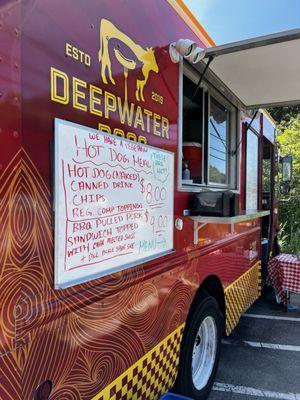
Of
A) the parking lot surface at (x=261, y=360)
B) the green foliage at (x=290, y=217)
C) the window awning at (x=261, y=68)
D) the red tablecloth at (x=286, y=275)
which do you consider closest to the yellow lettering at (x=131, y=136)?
the window awning at (x=261, y=68)

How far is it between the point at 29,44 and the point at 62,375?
1.17m

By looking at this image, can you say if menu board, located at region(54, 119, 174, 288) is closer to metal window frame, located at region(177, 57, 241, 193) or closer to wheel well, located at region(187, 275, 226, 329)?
metal window frame, located at region(177, 57, 241, 193)

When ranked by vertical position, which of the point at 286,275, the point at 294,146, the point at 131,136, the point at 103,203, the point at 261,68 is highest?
the point at 294,146

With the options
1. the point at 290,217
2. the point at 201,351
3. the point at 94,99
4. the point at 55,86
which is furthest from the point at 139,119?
the point at 290,217

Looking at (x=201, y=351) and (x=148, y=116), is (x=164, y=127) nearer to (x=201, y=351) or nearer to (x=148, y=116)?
(x=148, y=116)

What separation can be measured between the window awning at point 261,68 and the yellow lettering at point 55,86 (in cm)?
152

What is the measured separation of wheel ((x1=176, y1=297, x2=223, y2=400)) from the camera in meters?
2.66

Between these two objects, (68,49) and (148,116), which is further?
(148,116)

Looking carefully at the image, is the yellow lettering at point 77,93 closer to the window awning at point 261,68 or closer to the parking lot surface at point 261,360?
the window awning at point 261,68

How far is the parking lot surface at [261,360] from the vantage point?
319cm

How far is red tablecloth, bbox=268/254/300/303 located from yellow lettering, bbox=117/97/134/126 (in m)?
3.95

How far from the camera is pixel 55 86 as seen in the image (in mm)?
1358

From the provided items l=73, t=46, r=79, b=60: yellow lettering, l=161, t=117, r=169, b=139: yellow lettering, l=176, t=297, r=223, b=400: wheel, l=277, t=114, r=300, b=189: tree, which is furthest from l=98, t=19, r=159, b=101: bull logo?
l=277, t=114, r=300, b=189: tree

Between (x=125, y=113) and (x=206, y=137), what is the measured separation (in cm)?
165
